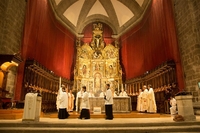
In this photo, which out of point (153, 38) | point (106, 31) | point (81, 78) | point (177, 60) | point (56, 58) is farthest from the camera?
point (106, 31)

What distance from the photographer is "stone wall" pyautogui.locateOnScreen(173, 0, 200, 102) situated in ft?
25.5

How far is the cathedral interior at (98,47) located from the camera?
26.0ft

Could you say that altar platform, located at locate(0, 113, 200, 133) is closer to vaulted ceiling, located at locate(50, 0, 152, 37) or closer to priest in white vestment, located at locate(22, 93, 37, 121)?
priest in white vestment, located at locate(22, 93, 37, 121)

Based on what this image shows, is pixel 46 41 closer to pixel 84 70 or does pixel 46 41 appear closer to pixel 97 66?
pixel 84 70

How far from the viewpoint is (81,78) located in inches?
583

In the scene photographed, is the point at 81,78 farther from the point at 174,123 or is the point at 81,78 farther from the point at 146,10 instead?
the point at 174,123

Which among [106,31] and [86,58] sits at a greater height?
[106,31]

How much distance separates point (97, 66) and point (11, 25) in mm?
8953

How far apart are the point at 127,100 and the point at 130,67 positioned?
247 inches

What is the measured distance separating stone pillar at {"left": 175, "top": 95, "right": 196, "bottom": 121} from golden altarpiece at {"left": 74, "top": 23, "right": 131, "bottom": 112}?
875 centimetres

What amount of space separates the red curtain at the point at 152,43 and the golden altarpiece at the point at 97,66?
1252mm

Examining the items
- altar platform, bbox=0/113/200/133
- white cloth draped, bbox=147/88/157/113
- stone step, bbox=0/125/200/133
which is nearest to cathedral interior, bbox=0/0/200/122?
white cloth draped, bbox=147/88/157/113

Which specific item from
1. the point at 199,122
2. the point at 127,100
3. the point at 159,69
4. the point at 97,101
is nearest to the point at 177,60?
the point at 159,69

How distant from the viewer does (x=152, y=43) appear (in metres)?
11.9
